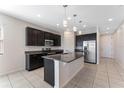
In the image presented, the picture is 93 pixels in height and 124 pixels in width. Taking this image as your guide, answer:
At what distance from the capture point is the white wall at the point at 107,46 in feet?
32.6

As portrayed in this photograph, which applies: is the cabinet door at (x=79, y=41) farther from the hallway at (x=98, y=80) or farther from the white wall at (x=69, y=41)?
the hallway at (x=98, y=80)

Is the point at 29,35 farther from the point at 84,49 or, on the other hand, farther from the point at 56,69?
the point at 84,49

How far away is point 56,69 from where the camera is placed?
271cm

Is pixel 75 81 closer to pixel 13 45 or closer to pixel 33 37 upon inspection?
pixel 13 45

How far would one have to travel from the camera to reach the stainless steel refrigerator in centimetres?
661

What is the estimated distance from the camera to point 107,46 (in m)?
10.2

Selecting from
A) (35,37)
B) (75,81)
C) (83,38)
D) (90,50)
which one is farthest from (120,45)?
(35,37)

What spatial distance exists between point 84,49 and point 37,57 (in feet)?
12.3

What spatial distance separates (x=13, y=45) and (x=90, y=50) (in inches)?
201

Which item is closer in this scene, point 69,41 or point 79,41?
point 79,41

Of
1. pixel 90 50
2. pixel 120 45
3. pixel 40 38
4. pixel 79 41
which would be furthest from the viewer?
pixel 79 41

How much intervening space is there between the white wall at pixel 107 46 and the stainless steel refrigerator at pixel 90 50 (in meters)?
4.42

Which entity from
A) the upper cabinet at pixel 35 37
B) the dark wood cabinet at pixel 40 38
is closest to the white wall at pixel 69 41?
the upper cabinet at pixel 35 37
